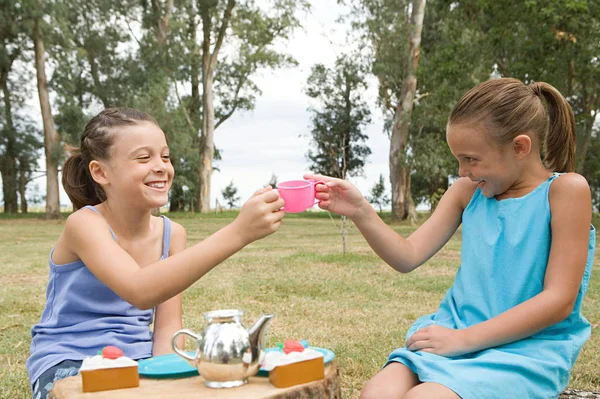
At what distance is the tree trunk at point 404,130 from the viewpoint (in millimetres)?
21500

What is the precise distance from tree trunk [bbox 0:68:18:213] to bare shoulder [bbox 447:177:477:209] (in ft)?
84.0

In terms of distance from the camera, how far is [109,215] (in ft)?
8.31

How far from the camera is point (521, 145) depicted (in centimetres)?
213

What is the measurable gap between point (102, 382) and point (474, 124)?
4.55 feet

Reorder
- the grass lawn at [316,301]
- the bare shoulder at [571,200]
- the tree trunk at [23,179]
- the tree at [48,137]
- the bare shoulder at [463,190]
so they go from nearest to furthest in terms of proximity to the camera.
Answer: the bare shoulder at [571,200]
the bare shoulder at [463,190]
the grass lawn at [316,301]
the tree at [48,137]
the tree trunk at [23,179]

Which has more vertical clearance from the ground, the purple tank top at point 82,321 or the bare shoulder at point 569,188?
the bare shoulder at point 569,188

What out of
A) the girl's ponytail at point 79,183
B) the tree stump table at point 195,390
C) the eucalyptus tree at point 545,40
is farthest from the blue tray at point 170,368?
the eucalyptus tree at point 545,40

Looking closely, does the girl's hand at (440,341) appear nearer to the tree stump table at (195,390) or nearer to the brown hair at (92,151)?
the tree stump table at (195,390)

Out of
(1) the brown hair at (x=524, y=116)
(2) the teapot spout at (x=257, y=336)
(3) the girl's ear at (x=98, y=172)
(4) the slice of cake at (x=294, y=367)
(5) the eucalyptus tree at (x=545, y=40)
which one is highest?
(5) the eucalyptus tree at (x=545, y=40)

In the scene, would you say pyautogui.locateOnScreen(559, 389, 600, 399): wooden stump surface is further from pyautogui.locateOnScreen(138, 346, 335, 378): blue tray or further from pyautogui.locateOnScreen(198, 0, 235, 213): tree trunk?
pyautogui.locateOnScreen(198, 0, 235, 213): tree trunk

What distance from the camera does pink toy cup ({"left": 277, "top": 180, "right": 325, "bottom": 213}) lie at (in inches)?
81.1

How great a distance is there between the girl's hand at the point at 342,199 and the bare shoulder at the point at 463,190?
348 mm

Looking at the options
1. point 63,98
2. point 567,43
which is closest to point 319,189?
point 567,43

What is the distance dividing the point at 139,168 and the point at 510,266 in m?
1.36
